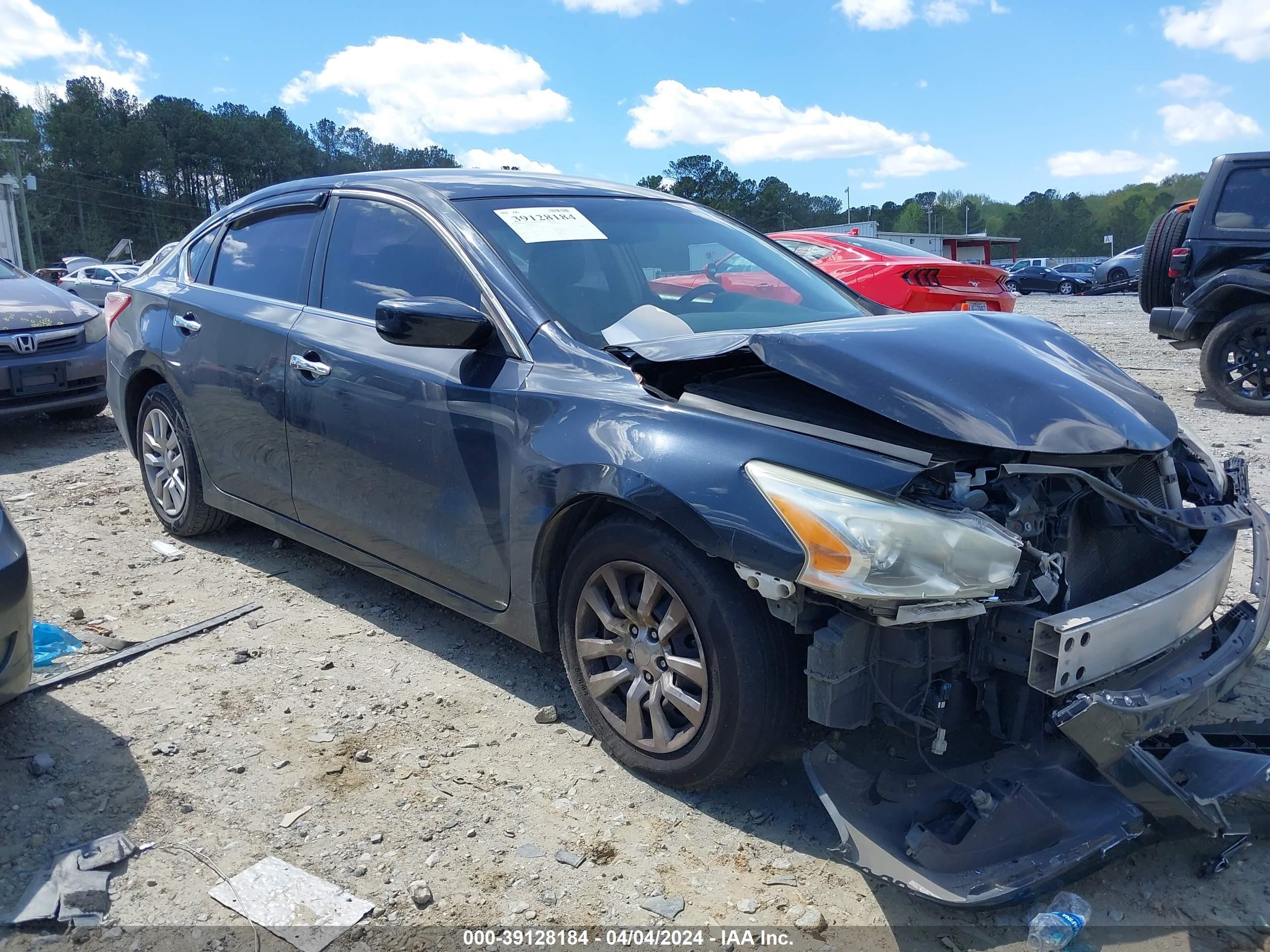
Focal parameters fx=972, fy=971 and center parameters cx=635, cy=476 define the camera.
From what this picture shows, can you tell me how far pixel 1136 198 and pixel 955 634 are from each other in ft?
349

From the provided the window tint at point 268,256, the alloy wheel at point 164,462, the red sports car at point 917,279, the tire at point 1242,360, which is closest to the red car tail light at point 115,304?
the alloy wheel at point 164,462

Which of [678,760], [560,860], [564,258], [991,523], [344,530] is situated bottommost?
[560,860]

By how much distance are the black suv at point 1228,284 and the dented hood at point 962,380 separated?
21.9ft

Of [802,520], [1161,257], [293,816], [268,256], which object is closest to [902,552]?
[802,520]

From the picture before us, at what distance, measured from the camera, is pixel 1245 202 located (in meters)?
8.82

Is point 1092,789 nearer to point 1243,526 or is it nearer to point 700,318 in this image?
point 1243,526

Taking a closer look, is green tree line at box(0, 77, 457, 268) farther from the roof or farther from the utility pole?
the roof

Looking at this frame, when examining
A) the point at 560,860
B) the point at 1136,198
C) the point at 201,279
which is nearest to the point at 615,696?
the point at 560,860

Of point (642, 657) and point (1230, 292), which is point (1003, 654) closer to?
point (642, 657)

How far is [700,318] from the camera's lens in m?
3.28

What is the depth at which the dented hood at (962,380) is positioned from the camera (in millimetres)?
2383

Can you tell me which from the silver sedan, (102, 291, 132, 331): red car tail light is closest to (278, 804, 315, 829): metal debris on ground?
(102, 291, 132, 331): red car tail light

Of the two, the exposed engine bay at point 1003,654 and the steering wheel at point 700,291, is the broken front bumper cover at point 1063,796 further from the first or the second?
the steering wheel at point 700,291

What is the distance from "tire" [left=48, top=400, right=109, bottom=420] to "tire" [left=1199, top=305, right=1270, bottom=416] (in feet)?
30.8
